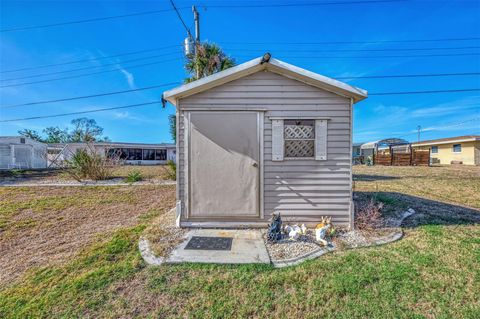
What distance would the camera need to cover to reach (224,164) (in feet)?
13.8

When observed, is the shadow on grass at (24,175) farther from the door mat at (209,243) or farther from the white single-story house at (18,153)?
the door mat at (209,243)

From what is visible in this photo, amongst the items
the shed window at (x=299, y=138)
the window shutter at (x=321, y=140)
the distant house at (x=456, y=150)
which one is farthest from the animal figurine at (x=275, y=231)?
the distant house at (x=456, y=150)

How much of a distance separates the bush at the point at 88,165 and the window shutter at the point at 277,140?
8.38 m

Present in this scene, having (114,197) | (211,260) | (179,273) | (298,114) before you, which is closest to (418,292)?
(211,260)

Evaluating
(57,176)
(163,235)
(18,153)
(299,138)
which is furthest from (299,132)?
(18,153)

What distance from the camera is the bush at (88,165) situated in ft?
30.2

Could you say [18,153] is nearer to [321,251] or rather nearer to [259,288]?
[259,288]

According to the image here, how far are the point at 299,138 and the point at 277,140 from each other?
424mm

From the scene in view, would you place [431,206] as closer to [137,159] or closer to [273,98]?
[273,98]

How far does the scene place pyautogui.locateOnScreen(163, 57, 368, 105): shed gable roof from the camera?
3.95 metres

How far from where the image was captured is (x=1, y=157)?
16969 millimetres

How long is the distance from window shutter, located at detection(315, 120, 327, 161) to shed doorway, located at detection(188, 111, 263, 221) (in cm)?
105

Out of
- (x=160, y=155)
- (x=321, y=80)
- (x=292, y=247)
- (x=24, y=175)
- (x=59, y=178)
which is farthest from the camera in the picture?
(x=160, y=155)

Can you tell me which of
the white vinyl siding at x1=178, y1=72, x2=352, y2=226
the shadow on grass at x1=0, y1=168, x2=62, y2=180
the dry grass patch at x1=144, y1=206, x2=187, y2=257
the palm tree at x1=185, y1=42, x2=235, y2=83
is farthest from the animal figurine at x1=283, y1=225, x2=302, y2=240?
the shadow on grass at x1=0, y1=168, x2=62, y2=180
